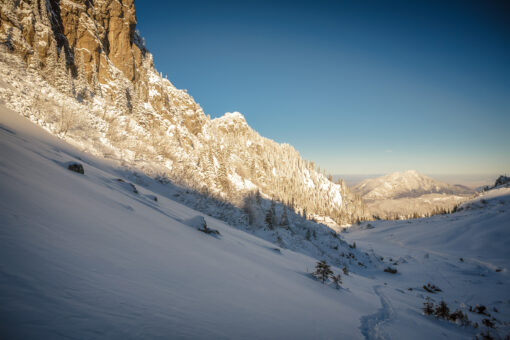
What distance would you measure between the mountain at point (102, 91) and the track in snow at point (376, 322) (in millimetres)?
14343

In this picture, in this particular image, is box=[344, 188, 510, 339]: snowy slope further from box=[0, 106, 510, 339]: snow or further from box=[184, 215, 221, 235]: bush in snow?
box=[184, 215, 221, 235]: bush in snow

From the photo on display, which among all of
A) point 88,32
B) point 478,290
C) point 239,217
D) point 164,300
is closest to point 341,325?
point 164,300

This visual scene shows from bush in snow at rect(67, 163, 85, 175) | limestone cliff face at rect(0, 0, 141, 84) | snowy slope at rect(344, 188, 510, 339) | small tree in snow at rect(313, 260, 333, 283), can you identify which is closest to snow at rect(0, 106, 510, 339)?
snowy slope at rect(344, 188, 510, 339)

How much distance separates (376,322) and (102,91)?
4036 centimetres

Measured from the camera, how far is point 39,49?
25031mm

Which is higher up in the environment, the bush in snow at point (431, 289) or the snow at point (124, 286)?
the snow at point (124, 286)

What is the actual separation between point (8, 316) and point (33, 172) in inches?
166

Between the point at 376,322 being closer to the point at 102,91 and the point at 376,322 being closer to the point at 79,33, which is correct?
the point at 102,91

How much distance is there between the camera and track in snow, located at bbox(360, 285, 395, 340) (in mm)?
3634

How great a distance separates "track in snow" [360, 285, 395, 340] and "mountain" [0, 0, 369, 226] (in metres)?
14.3

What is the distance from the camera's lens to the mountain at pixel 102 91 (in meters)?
16.5

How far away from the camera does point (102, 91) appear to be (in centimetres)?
3178

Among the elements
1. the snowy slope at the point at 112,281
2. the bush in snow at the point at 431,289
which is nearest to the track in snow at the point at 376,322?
the snowy slope at the point at 112,281

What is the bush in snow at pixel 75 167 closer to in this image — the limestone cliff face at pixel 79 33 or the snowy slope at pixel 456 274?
the snowy slope at pixel 456 274
